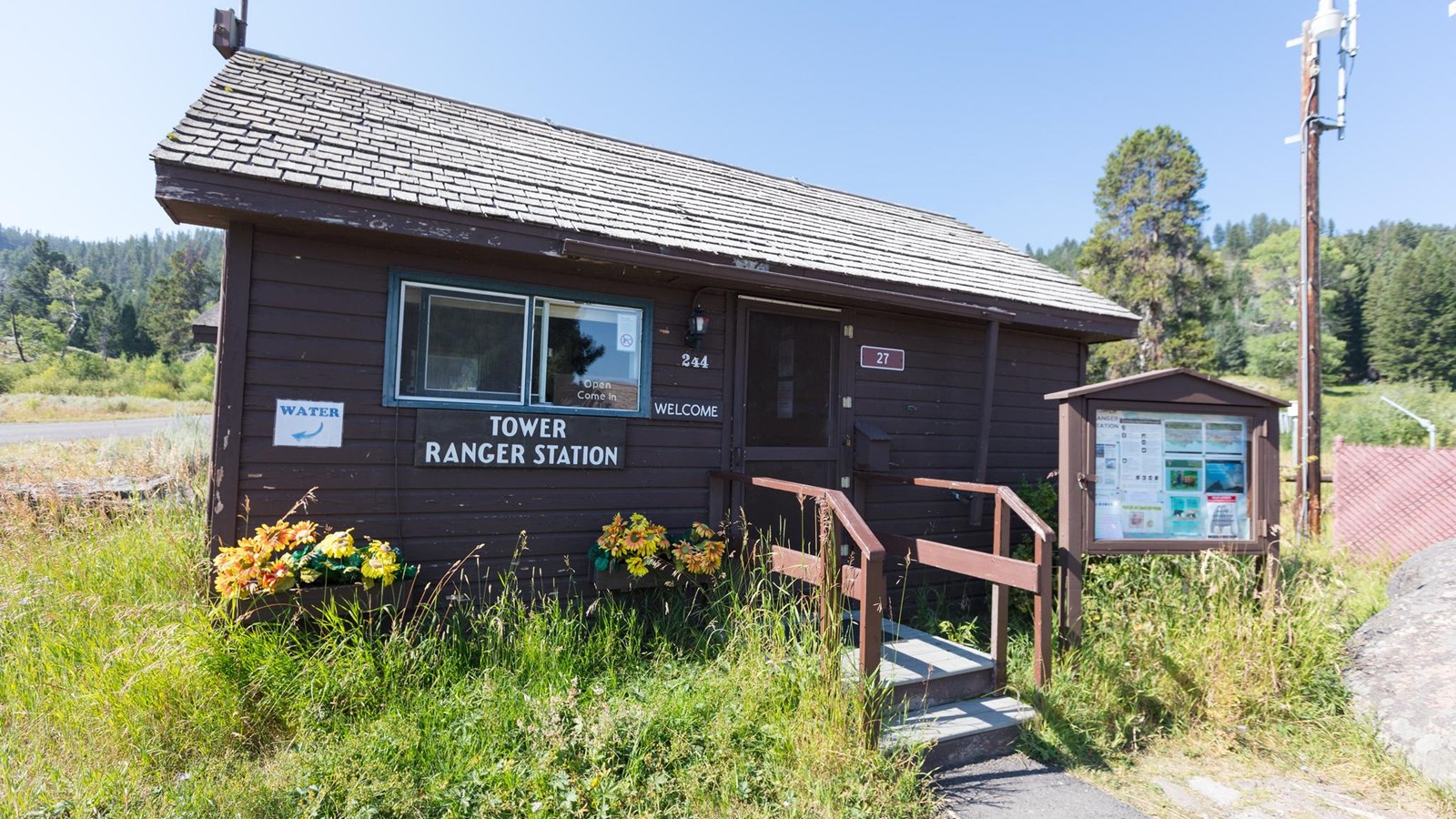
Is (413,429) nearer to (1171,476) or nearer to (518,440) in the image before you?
(518,440)

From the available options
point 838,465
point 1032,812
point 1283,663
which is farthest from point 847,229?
point 1032,812

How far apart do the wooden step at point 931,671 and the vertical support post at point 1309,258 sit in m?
6.77

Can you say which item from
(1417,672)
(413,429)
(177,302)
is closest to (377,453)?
(413,429)

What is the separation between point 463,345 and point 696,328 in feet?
5.58

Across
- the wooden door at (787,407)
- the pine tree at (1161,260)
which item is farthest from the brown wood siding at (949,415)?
the pine tree at (1161,260)

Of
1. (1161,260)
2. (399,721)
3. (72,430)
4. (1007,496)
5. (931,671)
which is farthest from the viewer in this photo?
(1161,260)

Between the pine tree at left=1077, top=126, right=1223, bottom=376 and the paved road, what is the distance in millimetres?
31210

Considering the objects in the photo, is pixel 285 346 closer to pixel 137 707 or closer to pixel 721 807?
pixel 137 707

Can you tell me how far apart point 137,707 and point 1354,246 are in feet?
324

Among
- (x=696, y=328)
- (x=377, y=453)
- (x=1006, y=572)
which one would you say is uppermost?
(x=696, y=328)

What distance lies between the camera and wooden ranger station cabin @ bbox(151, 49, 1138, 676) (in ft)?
13.8

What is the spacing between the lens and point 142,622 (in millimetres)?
3783

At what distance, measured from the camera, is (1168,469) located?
4.99 m

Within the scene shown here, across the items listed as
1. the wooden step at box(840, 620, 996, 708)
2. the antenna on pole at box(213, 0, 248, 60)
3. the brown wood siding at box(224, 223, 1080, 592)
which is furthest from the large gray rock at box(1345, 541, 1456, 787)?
the antenna on pole at box(213, 0, 248, 60)
